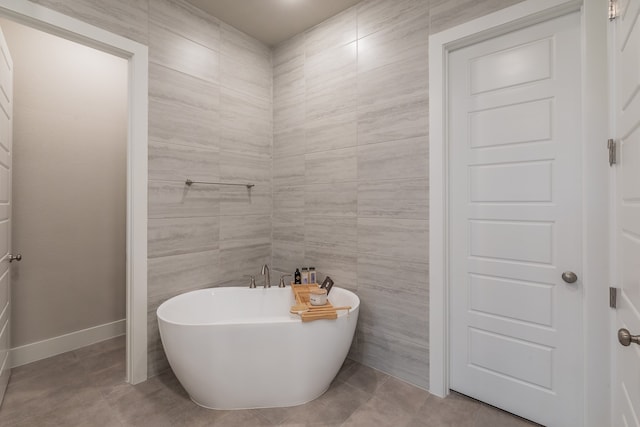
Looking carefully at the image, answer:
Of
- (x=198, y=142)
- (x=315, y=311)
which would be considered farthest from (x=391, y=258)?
(x=198, y=142)

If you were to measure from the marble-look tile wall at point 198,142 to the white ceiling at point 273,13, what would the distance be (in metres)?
0.11

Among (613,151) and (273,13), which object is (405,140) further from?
(273,13)

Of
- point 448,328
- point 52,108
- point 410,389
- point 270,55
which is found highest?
point 270,55

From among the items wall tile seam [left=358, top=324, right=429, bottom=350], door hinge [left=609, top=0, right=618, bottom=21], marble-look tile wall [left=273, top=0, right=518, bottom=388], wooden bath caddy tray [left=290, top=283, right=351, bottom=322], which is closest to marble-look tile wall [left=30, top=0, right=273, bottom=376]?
marble-look tile wall [left=273, top=0, right=518, bottom=388]

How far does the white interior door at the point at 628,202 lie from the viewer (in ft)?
2.99

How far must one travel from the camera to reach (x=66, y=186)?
8.92 feet

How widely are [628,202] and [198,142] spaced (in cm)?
255

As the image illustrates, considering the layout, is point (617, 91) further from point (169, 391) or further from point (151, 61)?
point (169, 391)

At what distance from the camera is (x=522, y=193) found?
1.79m

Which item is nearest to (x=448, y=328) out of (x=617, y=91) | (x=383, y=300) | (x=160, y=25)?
(x=383, y=300)

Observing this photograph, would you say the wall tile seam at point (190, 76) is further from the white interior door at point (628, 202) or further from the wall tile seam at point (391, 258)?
the white interior door at point (628, 202)

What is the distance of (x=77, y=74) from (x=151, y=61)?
1068mm

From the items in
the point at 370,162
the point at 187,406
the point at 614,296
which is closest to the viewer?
the point at 614,296

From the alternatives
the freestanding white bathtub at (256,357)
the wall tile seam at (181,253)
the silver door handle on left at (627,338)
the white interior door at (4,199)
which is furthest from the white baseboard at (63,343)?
the silver door handle on left at (627,338)
